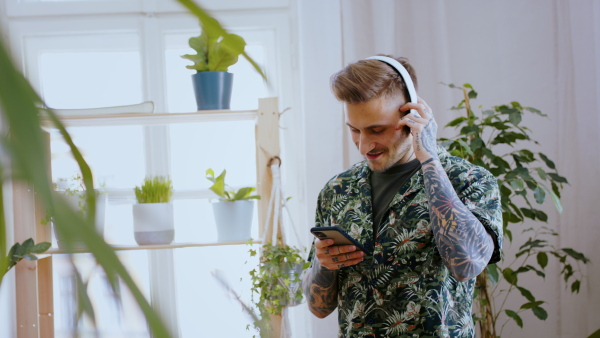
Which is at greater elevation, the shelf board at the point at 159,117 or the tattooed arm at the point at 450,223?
the shelf board at the point at 159,117

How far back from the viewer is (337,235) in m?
1.25

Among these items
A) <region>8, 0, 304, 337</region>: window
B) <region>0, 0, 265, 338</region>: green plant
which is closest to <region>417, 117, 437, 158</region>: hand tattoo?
<region>0, 0, 265, 338</region>: green plant

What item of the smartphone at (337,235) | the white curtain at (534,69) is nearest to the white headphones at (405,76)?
the smartphone at (337,235)

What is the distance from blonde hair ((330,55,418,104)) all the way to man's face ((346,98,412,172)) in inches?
0.6

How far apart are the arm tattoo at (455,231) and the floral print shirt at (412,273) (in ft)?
0.19

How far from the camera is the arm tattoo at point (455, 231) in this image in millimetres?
→ 1219

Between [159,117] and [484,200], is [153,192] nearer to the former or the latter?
[159,117]

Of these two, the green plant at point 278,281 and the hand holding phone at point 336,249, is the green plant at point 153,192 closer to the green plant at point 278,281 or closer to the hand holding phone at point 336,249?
the green plant at point 278,281

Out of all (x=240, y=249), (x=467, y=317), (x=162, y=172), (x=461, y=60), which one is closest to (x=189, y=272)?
(x=240, y=249)

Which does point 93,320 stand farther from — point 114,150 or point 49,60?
point 49,60

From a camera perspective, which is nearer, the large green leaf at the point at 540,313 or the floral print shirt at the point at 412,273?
the floral print shirt at the point at 412,273

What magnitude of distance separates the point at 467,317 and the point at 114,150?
197 cm

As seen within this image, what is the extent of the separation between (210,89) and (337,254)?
1.15 meters

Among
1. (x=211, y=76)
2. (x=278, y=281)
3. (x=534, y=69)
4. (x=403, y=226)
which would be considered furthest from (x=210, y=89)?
(x=534, y=69)
